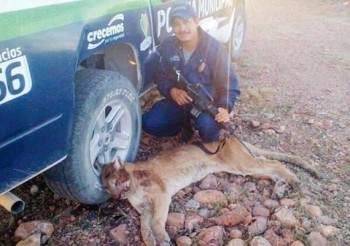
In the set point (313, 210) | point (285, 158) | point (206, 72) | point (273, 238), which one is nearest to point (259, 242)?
point (273, 238)

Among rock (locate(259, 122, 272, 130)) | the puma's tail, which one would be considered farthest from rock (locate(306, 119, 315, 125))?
the puma's tail

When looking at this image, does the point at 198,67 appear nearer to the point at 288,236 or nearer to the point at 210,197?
the point at 210,197

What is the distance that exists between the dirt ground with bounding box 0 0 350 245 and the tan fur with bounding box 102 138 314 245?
0.11 metres

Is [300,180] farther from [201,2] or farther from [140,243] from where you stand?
[201,2]

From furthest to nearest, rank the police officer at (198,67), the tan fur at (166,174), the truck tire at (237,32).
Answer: the truck tire at (237,32), the police officer at (198,67), the tan fur at (166,174)

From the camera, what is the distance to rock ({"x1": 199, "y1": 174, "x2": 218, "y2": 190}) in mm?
3334

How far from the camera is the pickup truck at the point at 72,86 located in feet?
6.65

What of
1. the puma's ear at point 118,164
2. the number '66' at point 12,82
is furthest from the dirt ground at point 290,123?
the number '66' at point 12,82

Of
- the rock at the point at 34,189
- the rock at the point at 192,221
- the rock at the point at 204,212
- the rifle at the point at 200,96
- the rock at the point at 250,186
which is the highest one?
the rifle at the point at 200,96

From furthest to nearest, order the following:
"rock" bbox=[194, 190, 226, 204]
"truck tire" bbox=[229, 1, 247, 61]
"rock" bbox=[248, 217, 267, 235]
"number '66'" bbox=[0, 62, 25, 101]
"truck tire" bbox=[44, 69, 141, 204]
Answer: "truck tire" bbox=[229, 1, 247, 61] → "rock" bbox=[194, 190, 226, 204] → "rock" bbox=[248, 217, 267, 235] → "truck tire" bbox=[44, 69, 141, 204] → "number '66'" bbox=[0, 62, 25, 101]

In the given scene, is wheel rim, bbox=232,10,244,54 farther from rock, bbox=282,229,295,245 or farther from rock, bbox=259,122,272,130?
rock, bbox=282,229,295,245

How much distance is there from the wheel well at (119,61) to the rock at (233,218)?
121cm

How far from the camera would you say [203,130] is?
3678mm

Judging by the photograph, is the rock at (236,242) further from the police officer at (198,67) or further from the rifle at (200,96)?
the police officer at (198,67)
